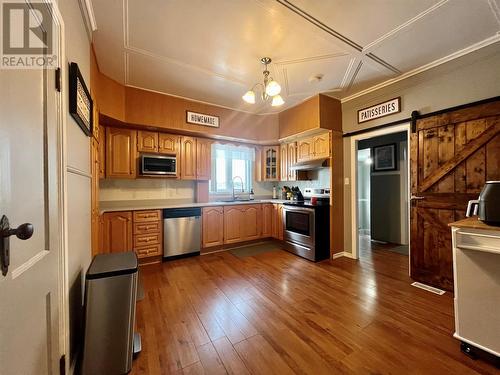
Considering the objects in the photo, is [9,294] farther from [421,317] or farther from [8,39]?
[421,317]

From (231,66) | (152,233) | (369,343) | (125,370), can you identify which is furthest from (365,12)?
(152,233)

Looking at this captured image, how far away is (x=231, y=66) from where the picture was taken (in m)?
2.70

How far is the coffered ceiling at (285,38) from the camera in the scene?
1.79 metres

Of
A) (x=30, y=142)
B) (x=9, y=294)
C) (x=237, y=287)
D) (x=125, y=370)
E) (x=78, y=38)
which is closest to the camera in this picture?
(x=9, y=294)

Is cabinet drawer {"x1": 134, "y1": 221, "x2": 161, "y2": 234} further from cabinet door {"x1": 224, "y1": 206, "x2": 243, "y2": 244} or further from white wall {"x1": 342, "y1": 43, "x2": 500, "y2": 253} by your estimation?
white wall {"x1": 342, "y1": 43, "x2": 500, "y2": 253}

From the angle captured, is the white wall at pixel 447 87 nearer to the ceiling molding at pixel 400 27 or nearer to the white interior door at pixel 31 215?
the ceiling molding at pixel 400 27

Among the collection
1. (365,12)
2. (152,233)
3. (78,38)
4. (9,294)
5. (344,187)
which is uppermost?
(365,12)

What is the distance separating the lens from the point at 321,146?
3.72 m

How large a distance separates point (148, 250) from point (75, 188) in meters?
2.10

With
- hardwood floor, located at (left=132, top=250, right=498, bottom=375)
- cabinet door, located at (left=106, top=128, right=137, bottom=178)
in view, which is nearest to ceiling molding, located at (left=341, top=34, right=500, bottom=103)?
hardwood floor, located at (left=132, top=250, right=498, bottom=375)

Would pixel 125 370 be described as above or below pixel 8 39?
below

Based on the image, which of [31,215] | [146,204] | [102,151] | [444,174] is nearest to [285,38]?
[444,174]

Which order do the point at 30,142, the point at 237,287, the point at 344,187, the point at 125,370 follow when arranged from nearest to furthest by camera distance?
the point at 30,142 < the point at 125,370 < the point at 237,287 < the point at 344,187

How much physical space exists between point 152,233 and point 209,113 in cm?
230
